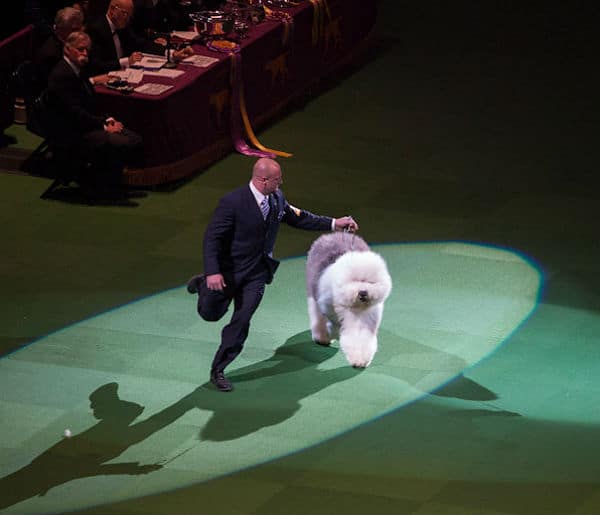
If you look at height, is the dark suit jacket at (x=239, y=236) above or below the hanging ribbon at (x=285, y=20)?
above

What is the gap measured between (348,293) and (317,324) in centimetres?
75

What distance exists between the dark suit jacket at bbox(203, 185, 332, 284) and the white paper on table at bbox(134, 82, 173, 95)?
341 cm

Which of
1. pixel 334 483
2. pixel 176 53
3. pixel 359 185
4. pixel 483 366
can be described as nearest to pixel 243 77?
pixel 176 53

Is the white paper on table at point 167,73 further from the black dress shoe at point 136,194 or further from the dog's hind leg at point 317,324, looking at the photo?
the dog's hind leg at point 317,324

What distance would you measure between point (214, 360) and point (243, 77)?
477 cm

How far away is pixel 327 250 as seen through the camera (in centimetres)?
875

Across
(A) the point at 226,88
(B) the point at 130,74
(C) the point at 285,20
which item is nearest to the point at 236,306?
(B) the point at 130,74

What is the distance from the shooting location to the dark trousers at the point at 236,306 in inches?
328

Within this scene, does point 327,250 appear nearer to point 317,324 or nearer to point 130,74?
point 317,324

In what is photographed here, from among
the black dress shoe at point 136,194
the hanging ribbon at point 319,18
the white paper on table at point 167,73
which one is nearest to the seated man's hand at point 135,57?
the white paper on table at point 167,73

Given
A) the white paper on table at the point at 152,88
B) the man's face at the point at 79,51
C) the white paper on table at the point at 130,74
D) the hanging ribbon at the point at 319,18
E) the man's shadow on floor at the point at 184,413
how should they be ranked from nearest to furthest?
the man's shadow on floor at the point at 184,413 → the man's face at the point at 79,51 → the white paper on table at the point at 152,88 → the white paper on table at the point at 130,74 → the hanging ribbon at the point at 319,18

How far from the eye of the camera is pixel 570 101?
14.2 meters

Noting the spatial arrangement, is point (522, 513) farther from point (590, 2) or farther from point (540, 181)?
point (590, 2)

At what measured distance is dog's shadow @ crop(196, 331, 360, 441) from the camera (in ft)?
26.7
